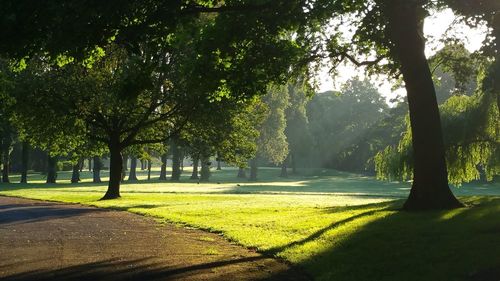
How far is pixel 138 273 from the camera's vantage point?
10.2 meters

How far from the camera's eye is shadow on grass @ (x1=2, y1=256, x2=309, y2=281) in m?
9.73

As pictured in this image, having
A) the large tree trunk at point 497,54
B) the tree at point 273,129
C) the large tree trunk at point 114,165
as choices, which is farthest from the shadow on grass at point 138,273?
the tree at point 273,129

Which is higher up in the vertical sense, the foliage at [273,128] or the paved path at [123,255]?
the foliage at [273,128]

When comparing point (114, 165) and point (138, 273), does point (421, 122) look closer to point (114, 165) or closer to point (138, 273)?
→ point (138, 273)

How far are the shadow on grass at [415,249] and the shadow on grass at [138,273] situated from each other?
133 cm

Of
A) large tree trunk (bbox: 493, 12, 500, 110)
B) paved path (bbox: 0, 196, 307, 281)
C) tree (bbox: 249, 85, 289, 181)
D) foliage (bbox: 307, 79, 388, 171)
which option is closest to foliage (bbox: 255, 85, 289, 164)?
tree (bbox: 249, 85, 289, 181)

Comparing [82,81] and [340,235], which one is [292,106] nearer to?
[82,81]

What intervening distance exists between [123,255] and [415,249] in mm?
6633

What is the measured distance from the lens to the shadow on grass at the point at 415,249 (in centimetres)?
989

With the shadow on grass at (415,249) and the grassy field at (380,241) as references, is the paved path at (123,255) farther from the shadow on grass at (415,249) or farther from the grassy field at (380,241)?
the shadow on grass at (415,249)

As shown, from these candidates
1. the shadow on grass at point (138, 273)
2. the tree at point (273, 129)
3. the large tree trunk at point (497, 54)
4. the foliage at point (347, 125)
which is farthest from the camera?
the foliage at point (347, 125)

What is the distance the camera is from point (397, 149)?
29562mm

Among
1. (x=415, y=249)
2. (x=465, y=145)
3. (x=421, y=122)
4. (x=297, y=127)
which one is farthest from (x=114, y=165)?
(x=297, y=127)

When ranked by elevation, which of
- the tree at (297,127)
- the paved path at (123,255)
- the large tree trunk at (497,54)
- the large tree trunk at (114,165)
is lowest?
the paved path at (123,255)
